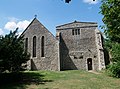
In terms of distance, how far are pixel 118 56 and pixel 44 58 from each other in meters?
13.4

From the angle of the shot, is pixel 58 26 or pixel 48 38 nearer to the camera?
pixel 48 38

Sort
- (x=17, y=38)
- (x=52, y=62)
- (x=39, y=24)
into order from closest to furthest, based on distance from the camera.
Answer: (x=17, y=38) < (x=52, y=62) < (x=39, y=24)

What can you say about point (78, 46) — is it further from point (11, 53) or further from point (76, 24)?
point (11, 53)

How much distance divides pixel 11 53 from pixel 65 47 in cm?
1745

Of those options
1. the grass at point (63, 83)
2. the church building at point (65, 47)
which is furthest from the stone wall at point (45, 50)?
the grass at point (63, 83)

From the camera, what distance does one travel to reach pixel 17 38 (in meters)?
16.3

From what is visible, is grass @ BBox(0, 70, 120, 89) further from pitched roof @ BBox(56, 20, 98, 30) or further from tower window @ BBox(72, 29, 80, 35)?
pitched roof @ BBox(56, 20, 98, 30)

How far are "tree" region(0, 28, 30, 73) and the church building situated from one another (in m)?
10.8

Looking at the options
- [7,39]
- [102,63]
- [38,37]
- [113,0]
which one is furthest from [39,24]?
[113,0]

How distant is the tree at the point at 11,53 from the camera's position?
45.1 feet

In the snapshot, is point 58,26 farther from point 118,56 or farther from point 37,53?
point 118,56

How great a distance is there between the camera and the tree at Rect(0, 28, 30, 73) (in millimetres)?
13736

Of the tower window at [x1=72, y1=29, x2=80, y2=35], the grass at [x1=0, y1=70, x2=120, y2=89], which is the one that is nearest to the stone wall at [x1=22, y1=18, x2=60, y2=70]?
the tower window at [x1=72, y1=29, x2=80, y2=35]

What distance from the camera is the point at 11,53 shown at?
1472cm
